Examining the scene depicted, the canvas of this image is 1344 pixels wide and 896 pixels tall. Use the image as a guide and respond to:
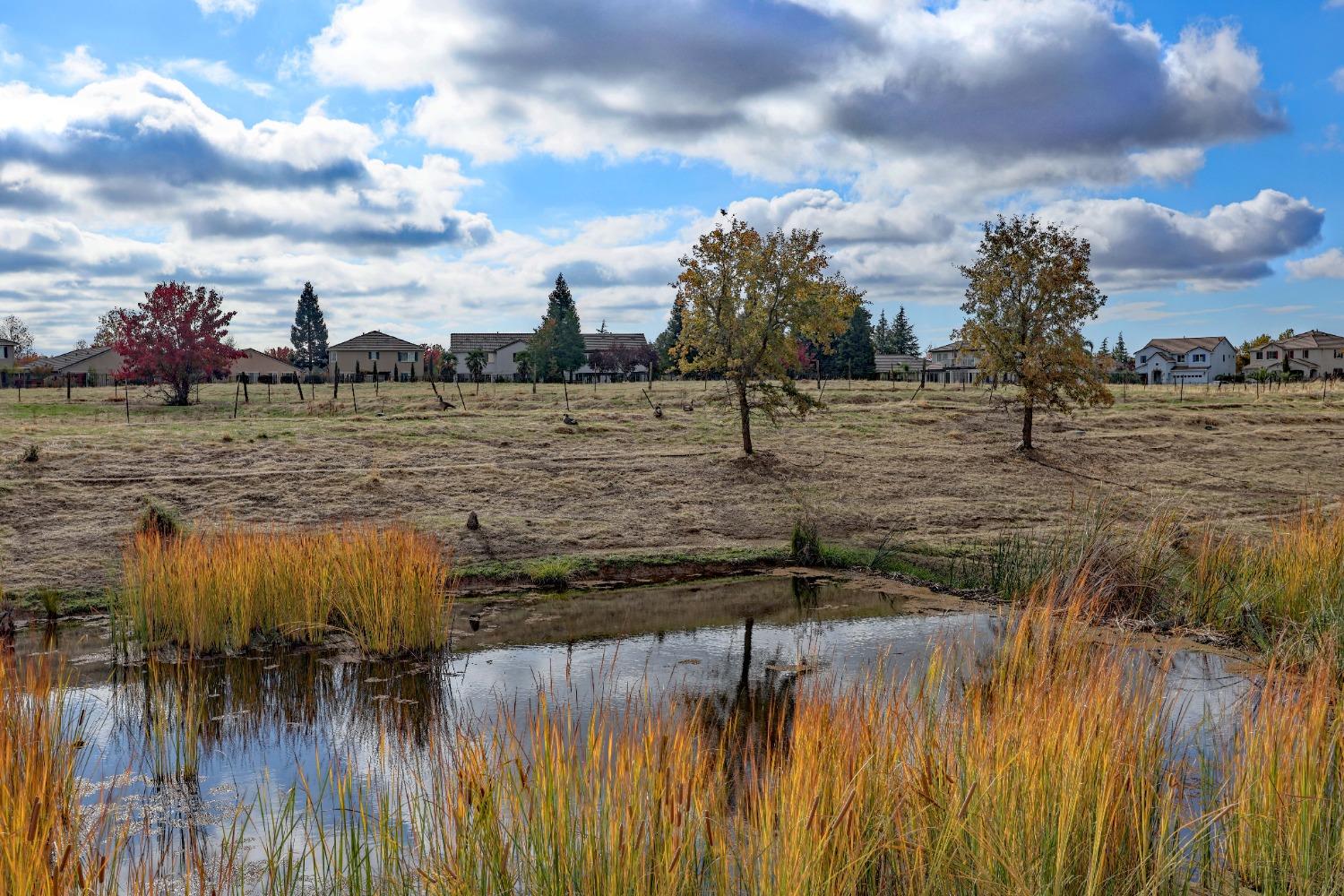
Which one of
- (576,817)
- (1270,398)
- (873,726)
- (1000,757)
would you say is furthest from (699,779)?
(1270,398)

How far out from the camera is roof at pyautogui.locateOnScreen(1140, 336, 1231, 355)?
403 feet

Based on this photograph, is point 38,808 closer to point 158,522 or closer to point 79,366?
point 158,522

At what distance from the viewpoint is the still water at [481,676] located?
8.50m

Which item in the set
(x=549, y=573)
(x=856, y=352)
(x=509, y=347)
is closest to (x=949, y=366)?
(x=856, y=352)

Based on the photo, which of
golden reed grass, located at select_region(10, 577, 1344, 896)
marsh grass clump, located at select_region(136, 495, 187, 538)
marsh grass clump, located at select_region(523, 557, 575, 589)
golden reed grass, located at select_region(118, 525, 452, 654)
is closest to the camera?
golden reed grass, located at select_region(10, 577, 1344, 896)

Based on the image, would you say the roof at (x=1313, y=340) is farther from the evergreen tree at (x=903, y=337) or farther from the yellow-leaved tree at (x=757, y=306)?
the yellow-leaved tree at (x=757, y=306)

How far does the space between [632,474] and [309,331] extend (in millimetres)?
122727

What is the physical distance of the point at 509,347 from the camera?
378ft

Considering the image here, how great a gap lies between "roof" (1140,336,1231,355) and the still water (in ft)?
402

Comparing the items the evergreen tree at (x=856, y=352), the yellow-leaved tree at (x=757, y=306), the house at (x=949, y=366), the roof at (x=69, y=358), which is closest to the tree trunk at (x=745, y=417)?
the yellow-leaved tree at (x=757, y=306)

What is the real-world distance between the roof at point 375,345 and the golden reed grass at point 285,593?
9440cm

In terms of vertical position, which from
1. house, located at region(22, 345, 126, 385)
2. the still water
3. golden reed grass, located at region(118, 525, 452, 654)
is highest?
house, located at region(22, 345, 126, 385)

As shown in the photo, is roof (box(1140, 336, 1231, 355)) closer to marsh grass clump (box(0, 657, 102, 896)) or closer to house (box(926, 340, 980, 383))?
house (box(926, 340, 980, 383))

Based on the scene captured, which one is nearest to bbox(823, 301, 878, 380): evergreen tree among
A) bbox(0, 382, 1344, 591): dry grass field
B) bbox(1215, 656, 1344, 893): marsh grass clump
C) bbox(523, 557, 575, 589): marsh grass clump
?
bbox(0, 382, 1344, 591): dry grass field
